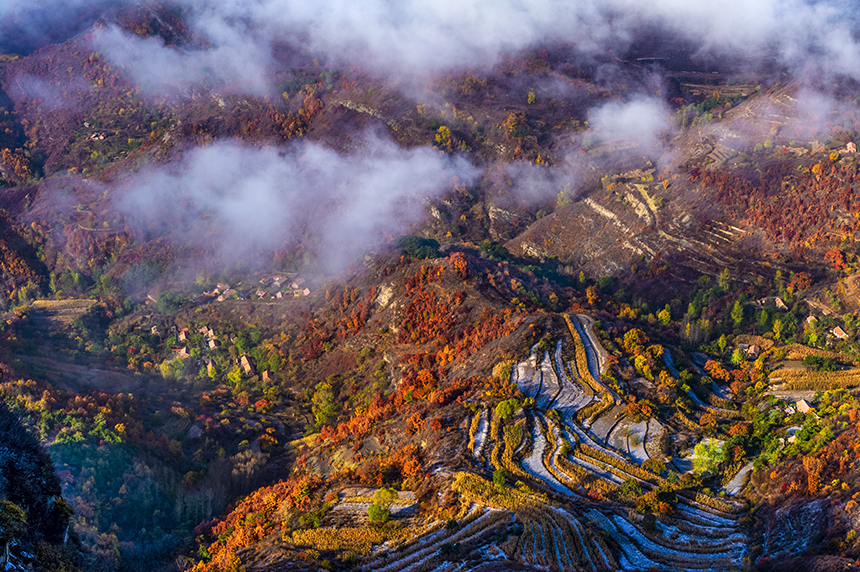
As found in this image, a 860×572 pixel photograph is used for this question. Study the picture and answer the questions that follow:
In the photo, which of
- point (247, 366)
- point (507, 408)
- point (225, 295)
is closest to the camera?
point (507, 408)

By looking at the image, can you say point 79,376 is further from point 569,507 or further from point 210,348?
point 569,507

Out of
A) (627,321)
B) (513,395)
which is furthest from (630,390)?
(627,321)

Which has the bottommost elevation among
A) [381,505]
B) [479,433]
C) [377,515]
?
[377,515]

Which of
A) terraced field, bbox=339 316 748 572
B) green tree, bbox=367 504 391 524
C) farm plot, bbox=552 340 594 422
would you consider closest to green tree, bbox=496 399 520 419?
terraced field, bbox=339 316 748 572

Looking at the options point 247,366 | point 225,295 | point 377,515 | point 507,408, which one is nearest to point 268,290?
point 225,295

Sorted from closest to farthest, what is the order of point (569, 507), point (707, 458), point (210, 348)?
point (569, 507) < point (707, 458) < point (210, 348)

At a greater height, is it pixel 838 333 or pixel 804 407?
pixel 838 333

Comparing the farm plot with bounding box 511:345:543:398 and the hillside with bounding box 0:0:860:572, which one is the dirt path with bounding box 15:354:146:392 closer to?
the hillside with bounding box 0:0:860:572
